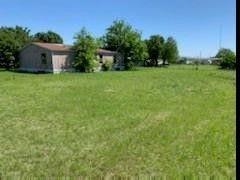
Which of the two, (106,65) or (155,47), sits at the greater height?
(155,47)

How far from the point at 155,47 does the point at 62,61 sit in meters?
23.8

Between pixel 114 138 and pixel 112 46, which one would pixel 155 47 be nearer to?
pixel 112 46

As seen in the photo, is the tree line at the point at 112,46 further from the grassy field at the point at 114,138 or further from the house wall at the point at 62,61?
the grassy field at the point at 114,138

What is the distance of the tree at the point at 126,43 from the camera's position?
Answer: 117ft

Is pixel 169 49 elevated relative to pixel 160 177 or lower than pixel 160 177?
elevated

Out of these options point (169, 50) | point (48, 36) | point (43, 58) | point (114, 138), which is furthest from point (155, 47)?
point (114, 138)

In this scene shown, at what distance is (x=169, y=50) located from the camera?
50.6m

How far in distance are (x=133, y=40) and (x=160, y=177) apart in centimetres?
3270

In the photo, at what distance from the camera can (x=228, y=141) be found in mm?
5902

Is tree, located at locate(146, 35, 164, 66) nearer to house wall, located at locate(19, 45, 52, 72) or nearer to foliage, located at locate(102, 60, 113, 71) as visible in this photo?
foliage, located at locate(102, 60, 113, 71)

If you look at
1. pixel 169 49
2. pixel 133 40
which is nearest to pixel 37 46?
pixel 133 40

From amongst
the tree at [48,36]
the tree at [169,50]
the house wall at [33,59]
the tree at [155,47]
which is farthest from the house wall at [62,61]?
the tree at [48,36]

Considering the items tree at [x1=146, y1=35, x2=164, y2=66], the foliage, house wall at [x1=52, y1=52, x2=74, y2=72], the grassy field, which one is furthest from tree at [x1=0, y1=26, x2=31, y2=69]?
tree at [x1=146, y1=35, x2=164, y2=66]

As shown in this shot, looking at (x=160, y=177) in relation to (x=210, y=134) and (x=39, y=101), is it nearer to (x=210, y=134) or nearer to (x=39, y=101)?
(x=210, y=134)
